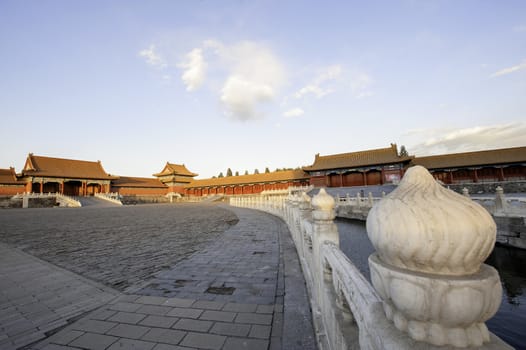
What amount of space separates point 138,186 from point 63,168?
34.1 ft

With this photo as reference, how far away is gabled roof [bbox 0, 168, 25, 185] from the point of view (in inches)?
1184

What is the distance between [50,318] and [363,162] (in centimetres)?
3027

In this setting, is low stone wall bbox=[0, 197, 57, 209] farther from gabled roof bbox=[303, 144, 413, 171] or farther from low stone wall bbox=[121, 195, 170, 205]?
gabled roof bbox=[303, 144, 413, 171]

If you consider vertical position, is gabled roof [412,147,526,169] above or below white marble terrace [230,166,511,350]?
above

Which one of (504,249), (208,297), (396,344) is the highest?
(396,344)

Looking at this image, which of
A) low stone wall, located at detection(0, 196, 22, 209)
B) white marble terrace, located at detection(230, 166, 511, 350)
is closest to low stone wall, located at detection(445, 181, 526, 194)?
white marble terrace, located at detection(230, 166, 511, 350)

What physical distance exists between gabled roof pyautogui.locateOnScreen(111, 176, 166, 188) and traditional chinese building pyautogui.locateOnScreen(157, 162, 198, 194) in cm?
126

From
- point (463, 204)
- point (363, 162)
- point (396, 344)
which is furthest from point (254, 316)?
point (363, 162)

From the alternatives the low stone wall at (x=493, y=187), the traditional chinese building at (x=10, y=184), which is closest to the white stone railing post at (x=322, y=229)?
the low stone wall at (x=493, y=187)

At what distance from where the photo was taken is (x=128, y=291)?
362cm

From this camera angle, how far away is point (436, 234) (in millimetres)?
748

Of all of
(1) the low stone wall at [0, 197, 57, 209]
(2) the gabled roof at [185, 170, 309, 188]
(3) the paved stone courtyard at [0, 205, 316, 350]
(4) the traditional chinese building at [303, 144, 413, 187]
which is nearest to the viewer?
(3) the paved stone courtyard at [0, 205, 316, 350]

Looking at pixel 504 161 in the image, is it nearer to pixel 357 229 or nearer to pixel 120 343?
pixel 357 229

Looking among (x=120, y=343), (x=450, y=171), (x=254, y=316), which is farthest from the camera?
(x=450, y=171)
